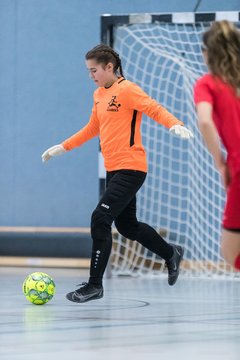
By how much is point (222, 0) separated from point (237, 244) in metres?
7.31

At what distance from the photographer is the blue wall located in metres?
11.1

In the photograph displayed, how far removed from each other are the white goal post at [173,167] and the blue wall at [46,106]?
0.77 meters

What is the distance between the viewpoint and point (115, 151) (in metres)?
6.19

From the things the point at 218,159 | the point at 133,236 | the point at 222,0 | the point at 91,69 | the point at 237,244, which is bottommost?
the point at 133,236

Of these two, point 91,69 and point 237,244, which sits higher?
point 91,69

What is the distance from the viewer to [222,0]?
34.7ft

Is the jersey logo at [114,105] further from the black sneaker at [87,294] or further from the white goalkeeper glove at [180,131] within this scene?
the black sneaker at [87,294]

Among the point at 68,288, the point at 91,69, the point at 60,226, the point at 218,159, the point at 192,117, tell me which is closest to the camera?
the point at 218,159

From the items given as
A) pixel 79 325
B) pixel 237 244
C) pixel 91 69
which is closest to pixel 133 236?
pixel 91 69

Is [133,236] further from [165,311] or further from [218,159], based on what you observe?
[218,159]

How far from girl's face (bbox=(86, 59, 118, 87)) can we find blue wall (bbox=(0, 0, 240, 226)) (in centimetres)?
475

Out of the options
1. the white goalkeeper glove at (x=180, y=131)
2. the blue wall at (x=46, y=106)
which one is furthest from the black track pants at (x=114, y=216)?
the blue wall at (x=46, y=106)

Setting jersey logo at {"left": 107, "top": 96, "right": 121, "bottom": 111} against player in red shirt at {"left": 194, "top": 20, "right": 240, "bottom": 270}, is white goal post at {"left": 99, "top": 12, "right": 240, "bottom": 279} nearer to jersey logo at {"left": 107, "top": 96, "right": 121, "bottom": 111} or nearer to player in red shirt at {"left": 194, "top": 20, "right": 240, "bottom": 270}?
jersey logo at {"left": 107, "top": 96, "right": 121, "bottom": 111}

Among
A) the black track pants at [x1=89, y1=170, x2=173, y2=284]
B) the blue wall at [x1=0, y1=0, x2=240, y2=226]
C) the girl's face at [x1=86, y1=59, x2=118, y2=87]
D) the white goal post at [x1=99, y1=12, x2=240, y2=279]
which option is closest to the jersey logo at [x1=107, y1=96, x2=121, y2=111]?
the girl's face at [x1=86, y1=59, x2=118, y2=87]
